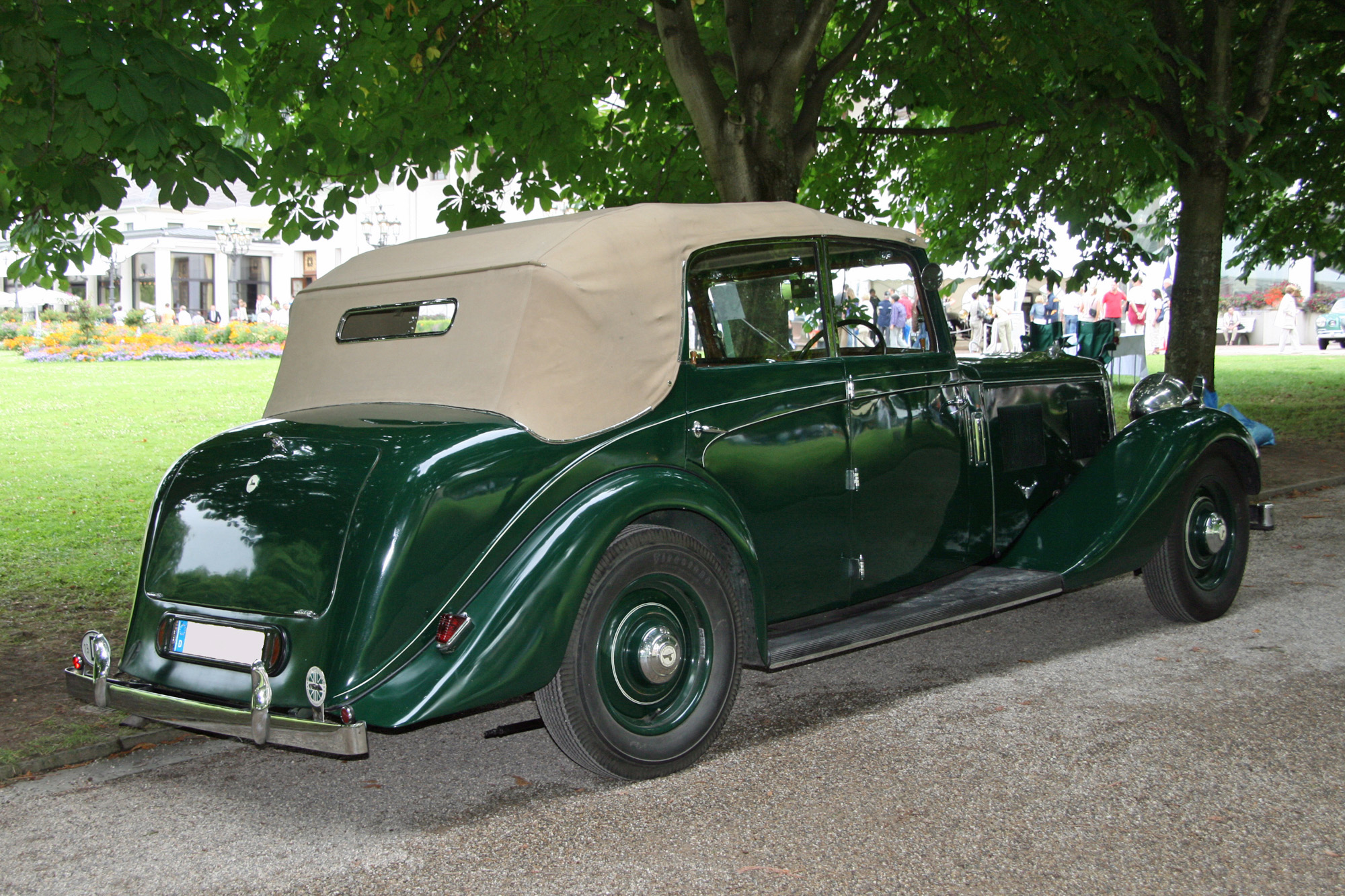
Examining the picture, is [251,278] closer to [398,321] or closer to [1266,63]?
[1266,63]

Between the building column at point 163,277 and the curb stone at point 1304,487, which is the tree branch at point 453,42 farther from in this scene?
the building column at point 163,277

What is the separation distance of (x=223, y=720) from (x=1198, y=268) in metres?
11.5

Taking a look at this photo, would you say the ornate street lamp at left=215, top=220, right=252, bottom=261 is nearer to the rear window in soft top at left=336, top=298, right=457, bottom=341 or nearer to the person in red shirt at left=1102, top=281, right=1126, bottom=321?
the person in red shirt at left=1102, top=281, right=1126, bottom=321

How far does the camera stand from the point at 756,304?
4.95 meters

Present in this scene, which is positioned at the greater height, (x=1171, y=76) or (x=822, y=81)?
(x=1171, y=76)

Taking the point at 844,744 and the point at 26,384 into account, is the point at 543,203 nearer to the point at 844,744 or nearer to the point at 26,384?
the point at 844,744

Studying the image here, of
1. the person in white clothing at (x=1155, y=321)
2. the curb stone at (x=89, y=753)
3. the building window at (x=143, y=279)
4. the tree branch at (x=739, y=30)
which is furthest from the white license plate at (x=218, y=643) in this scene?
the building window at (x=143, y=279)

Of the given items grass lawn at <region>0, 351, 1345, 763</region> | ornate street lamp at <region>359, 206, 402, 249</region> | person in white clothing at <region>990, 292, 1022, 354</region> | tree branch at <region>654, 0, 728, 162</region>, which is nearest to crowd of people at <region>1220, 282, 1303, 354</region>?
grass lawn at <region>0, 351, 1345, 763</region>

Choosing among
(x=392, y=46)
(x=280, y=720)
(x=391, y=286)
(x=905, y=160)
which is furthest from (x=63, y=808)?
(x=905, y=160)

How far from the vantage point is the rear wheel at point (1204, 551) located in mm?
5969

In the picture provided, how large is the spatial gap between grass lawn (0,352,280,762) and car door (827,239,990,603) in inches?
125

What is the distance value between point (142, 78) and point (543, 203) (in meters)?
5.21

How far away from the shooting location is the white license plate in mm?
3834

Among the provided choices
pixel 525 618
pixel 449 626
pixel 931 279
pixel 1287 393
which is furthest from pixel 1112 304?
pixel 449 626
